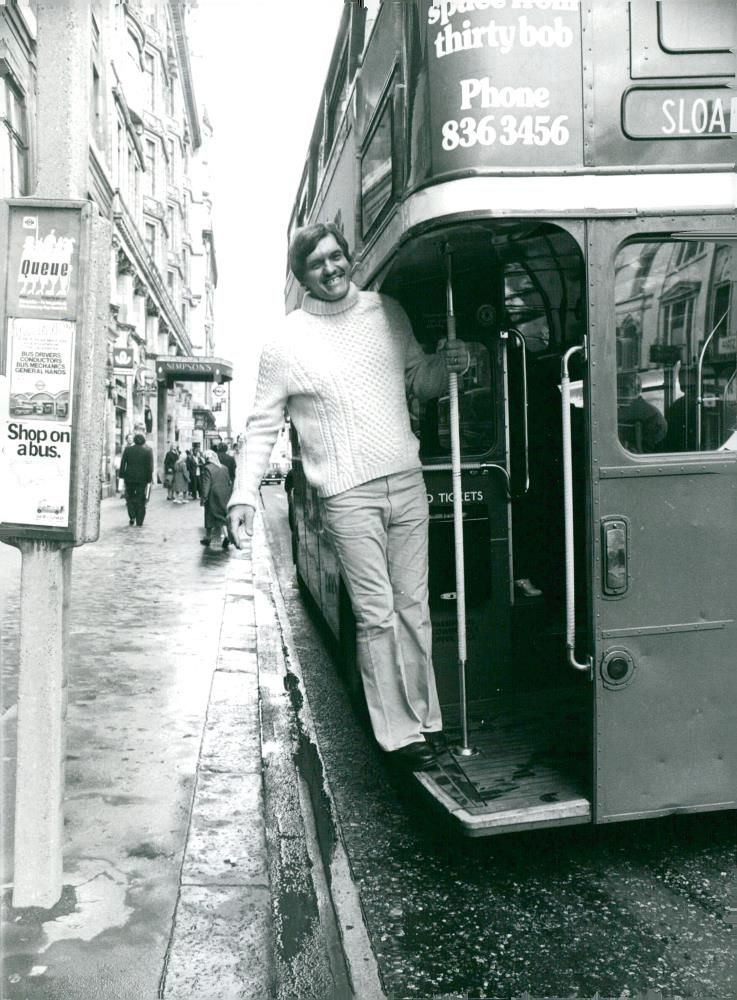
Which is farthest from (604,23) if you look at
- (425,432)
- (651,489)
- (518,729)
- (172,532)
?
(172,532)

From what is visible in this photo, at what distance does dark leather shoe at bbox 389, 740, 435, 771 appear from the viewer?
3895 mm

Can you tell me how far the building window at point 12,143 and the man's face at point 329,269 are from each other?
484 inches

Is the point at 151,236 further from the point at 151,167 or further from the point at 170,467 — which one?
the point at 170,467

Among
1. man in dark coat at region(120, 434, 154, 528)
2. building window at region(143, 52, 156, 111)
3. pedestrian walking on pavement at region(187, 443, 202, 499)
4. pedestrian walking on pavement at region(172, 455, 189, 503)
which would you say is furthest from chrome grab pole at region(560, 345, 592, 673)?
building window at region(143, 52, 156, 111)

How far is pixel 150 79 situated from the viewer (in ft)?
150

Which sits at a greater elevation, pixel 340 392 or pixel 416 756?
pixel 340 392

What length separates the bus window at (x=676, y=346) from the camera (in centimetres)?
339

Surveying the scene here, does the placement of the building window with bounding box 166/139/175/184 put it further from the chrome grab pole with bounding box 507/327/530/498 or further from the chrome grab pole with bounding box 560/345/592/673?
the chrome grab pole with bounding box 560/345/592/673

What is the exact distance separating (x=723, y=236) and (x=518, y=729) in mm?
2285

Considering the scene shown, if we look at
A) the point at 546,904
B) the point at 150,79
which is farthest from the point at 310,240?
the point at 150,79

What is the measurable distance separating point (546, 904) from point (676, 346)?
2.01 meters

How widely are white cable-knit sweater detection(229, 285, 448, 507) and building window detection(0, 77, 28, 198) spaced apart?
486 inches

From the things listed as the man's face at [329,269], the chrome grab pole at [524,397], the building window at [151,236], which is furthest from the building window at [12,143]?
the building window at [151,236]

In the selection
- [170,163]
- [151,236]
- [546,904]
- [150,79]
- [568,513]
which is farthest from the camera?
[170,163]
